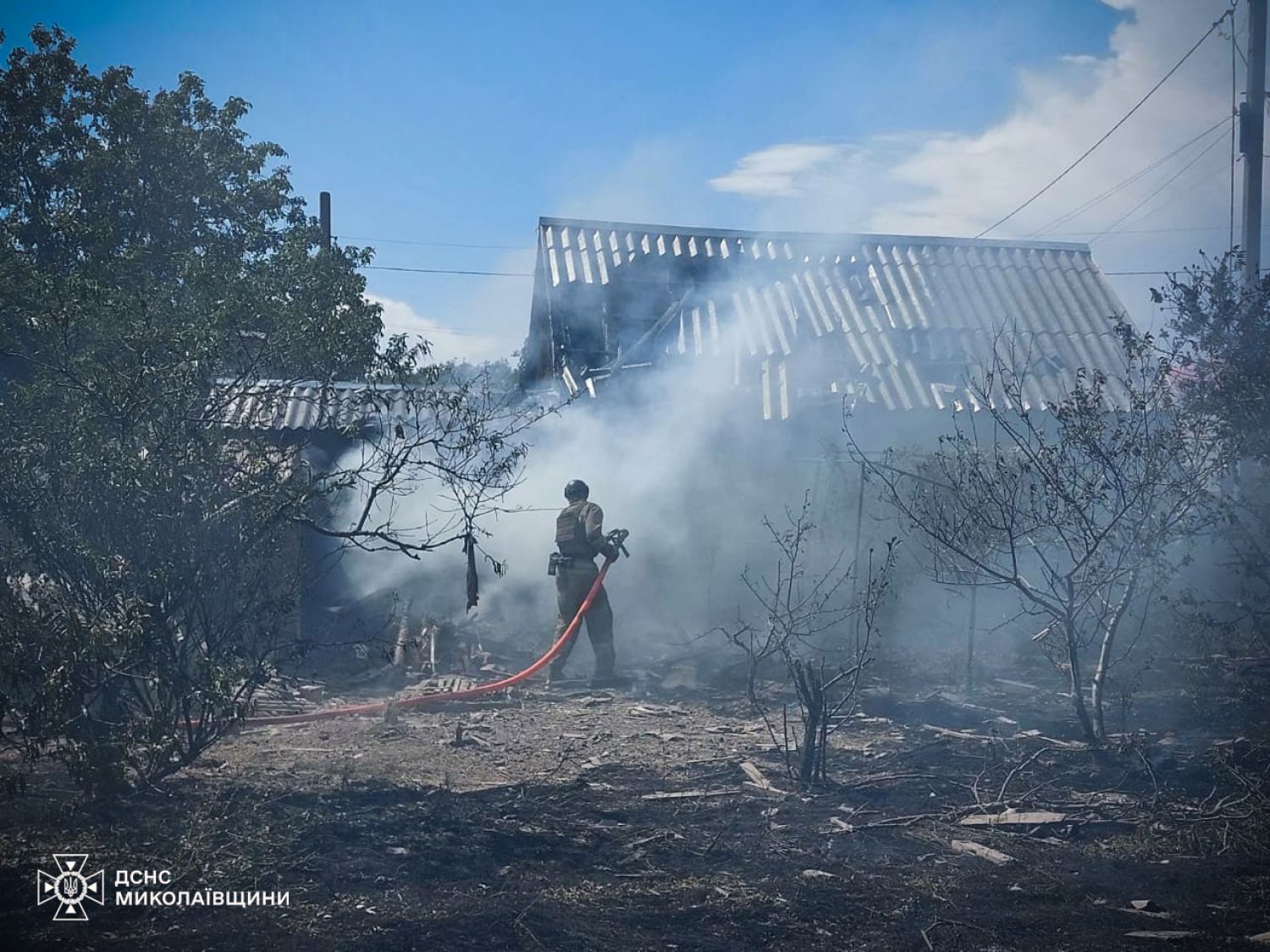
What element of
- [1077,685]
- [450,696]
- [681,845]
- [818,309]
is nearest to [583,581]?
[450,696]

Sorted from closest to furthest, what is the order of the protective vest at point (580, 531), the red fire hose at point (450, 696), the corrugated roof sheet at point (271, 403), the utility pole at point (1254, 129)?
the corrugated roof sheet at point (271, 403)
the red fire hose at point (450, 696)
the protective vest at point (580, 531)
the utility pole at point (1254, 129)

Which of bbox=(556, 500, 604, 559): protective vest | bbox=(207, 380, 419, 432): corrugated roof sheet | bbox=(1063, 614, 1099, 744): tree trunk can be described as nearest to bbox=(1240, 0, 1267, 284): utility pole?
bbox=(1063, 614, 1099, 744): tree trunk

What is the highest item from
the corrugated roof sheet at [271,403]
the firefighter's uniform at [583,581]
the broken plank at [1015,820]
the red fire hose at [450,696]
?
the corrugated roof sheet at [271,403]

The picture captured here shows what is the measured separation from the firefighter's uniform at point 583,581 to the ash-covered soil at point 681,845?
275 cm

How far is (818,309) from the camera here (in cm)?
1577

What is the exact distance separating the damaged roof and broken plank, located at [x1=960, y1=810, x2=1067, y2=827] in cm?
789

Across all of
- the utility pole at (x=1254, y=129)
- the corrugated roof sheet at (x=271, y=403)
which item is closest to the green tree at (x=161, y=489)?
the corrugated roof sheet at (x=271, y=403)

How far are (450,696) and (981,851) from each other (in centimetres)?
574

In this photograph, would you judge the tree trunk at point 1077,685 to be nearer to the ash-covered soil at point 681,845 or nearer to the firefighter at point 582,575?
the ash-covered soil at point 681,845

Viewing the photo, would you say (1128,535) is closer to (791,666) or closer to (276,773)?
(791,666)

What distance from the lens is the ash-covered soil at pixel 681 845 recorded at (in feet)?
14.7

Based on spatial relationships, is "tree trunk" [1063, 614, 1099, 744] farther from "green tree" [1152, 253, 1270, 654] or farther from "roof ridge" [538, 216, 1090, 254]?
"roof ridge" [538, 216, 1090, 254]

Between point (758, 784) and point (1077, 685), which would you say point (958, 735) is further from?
point (758, 784)

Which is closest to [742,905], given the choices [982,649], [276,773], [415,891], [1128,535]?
[415,891]
